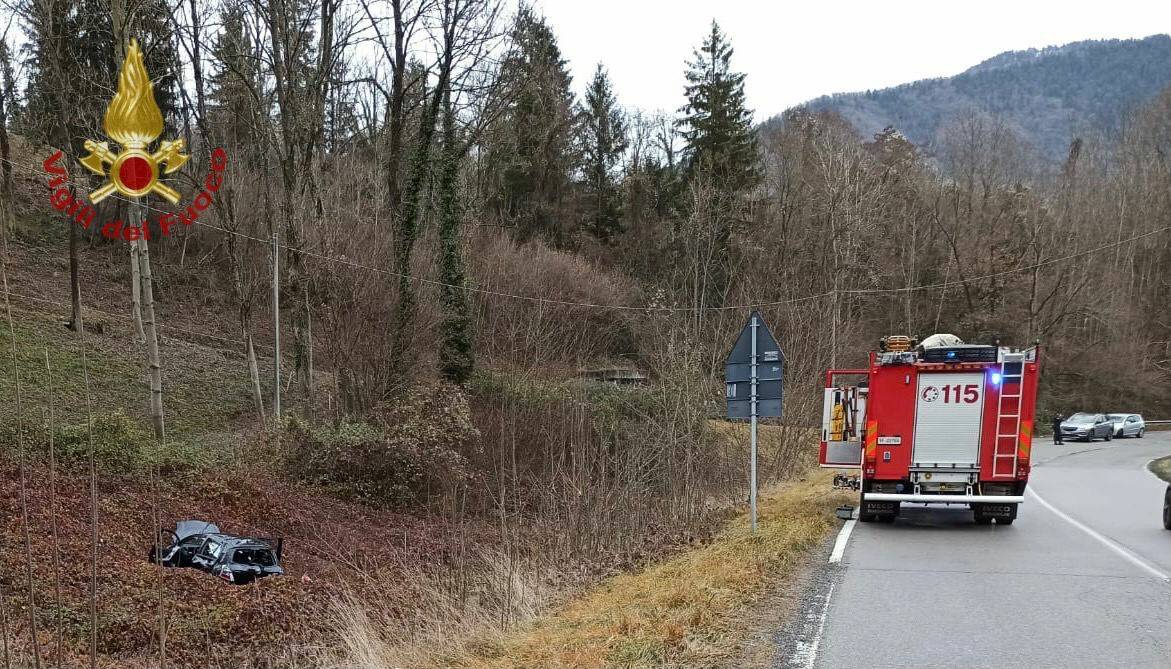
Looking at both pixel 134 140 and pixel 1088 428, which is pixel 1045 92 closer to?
pixel 1088 428

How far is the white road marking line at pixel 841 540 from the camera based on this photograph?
1021cm

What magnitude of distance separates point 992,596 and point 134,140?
1739 cm

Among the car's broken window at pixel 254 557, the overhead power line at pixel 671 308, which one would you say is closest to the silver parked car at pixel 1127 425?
the overhead power line at pixel 671 308

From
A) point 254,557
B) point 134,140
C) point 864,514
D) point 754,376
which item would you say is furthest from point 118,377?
point 864,514

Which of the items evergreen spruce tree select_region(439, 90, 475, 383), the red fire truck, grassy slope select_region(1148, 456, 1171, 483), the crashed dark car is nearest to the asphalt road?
the red fire truck

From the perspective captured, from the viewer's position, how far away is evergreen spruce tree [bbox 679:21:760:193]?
45.0 meters

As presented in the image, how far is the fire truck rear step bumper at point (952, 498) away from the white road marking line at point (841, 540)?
61 centimetres

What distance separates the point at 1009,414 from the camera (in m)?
12.5

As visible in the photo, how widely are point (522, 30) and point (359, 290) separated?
390 inches

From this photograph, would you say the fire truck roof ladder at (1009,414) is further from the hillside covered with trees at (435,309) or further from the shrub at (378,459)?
the shrub at (378,459)

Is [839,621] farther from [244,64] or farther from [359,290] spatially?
[244,64]

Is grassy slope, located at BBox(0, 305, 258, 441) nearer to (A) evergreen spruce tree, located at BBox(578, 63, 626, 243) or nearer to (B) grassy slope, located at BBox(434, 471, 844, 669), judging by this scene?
(B) grassy slope, located at BBox(434, 471, 844, 669)

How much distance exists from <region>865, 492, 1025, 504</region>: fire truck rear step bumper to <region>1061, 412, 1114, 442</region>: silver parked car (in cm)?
3293

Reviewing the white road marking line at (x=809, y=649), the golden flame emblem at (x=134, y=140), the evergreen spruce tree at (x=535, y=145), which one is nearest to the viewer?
the white road marking line at (x=809, y=649)
